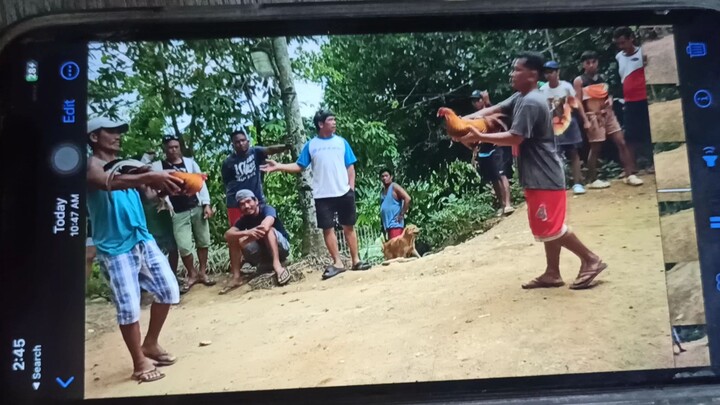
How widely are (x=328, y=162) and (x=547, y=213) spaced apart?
0.24 meters

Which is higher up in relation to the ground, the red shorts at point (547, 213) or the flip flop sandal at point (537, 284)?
the red shorts at point (547, 213)

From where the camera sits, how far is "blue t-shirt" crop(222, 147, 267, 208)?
59 cm

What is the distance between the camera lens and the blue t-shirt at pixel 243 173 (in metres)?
0.59

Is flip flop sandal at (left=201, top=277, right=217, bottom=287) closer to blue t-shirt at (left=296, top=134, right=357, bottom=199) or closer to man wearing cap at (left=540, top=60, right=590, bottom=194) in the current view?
blue t-shirt at (left=296, top=134, right=357, bottom=199)

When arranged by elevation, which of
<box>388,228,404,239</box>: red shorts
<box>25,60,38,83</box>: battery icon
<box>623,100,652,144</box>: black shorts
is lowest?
<box>388,228,404,239</box>: red shorts

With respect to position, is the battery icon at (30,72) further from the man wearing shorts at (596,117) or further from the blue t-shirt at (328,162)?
the man wearing shorts at (596,117)

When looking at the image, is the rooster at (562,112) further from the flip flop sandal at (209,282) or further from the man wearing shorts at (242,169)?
the flip flop sandal at (209,282)

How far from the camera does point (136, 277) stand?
578mm

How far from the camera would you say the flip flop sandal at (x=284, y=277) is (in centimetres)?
59

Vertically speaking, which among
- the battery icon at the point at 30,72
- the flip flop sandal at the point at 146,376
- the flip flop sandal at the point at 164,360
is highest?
the battery icon at the point at 30,72

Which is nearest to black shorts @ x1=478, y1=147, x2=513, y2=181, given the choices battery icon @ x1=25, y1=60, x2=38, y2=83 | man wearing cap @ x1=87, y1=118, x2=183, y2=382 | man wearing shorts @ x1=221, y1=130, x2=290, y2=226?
man wearing shorts @ x1=221, y1=130, x2=290, y2=226

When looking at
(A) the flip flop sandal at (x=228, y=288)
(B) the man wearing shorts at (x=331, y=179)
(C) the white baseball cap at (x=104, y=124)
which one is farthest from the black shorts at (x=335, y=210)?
(C) the white baseball cap at (x=104, y=124)

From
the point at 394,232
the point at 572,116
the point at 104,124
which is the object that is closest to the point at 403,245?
the point at 394,232

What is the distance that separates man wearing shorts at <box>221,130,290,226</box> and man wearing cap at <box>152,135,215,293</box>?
25mm
